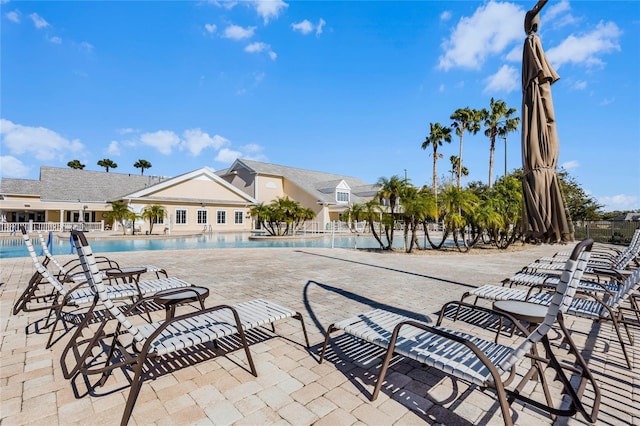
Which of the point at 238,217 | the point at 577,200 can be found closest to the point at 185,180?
the point at 238,217

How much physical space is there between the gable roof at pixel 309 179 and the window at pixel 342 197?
0.65 metres

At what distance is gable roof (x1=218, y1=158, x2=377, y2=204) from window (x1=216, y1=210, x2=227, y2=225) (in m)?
6.16

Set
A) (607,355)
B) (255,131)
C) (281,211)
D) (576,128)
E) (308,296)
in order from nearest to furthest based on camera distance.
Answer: (607,355) → (308,296) → (576,128) → (281,211) → (255,131)

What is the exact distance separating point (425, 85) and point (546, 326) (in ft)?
64.0

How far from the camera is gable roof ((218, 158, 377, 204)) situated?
3494cm

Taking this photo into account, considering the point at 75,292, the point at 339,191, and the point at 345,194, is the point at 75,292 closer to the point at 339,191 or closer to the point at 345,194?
the point at 339,191

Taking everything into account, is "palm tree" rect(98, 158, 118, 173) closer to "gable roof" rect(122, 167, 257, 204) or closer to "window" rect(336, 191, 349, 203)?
"gable roof" rect(122, 167, 257, 204)

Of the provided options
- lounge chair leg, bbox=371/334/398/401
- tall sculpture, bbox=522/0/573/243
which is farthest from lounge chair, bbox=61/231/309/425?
tall sculpture, bbox=522/0/573/243

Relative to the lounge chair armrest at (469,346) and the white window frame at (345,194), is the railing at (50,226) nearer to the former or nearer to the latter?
the white window frame at (345,194)

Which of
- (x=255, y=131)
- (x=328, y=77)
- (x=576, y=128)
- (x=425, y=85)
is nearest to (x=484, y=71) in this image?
(x=425, y=85)

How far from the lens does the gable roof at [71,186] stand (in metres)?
29.6

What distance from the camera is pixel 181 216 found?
28.8 meters

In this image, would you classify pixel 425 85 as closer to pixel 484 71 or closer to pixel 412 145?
pixel 484 71

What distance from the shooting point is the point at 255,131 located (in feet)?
107
